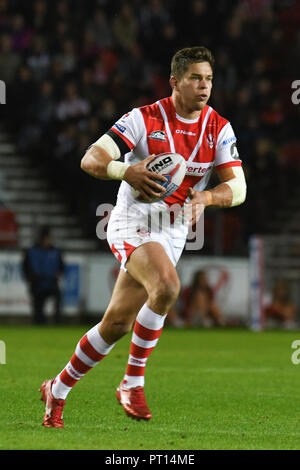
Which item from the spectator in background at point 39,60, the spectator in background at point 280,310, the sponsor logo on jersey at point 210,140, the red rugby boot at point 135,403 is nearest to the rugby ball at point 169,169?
the sponsor logo on jersey at point 210,140

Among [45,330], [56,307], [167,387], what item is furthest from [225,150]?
[56,307]

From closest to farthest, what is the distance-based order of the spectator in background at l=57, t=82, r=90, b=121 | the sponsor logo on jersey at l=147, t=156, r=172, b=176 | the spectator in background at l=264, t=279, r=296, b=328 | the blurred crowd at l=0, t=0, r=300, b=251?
the sponsor logo on jersey at l=147, t=156, r=172, b=176 → the spectator in background at l=264, t=279, r=296, b=328 → the blurred crowd at l=0, t=0, r=300, b=251 → the spectator in background at l=57, t=82, r=90, b=121

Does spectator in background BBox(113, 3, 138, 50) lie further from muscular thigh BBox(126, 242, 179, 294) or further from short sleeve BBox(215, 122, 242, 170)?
muscular thigh BBox(126, 242, 179, 294)

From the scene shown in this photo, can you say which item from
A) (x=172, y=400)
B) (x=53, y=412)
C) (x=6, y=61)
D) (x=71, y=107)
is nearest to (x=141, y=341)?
(x=53, y=412)

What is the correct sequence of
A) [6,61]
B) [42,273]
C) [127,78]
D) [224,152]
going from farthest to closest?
[6,61] → [127,78] → [42,273] → [224,152]

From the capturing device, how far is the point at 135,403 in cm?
627

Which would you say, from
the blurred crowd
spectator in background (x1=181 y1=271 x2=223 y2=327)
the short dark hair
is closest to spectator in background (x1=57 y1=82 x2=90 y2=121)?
the blurred crowd

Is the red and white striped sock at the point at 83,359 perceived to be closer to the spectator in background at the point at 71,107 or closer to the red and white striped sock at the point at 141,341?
the red and white striped sock at the point at 141,341

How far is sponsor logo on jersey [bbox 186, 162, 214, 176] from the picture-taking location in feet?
21.4

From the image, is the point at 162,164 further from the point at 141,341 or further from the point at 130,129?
the point at 141,341

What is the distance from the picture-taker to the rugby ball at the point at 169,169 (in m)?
6.16

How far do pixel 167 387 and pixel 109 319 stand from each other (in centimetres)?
255

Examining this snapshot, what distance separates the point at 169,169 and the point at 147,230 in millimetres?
506

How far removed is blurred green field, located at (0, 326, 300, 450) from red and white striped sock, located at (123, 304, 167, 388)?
0.92 ft
